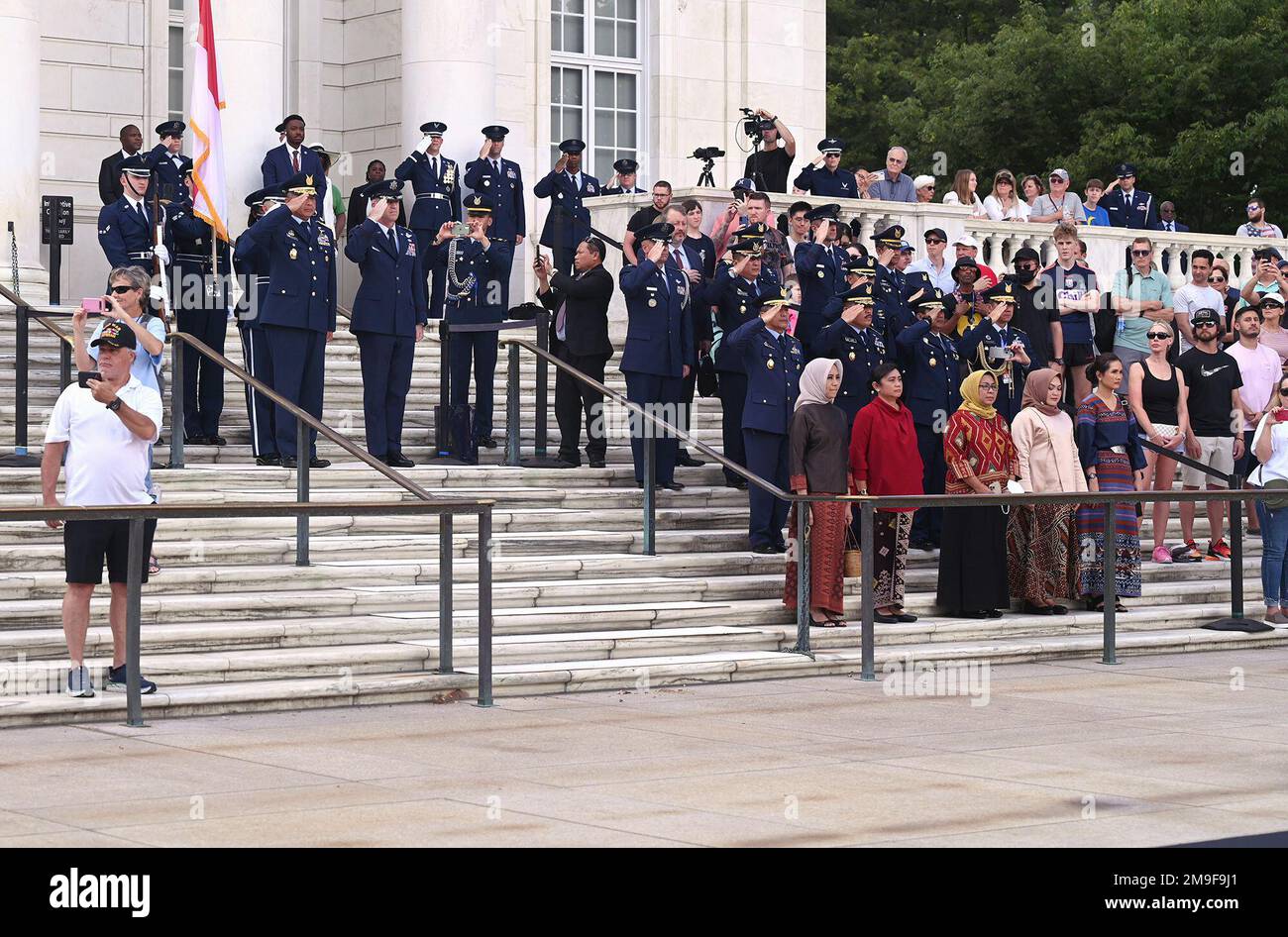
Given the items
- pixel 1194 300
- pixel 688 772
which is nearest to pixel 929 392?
pixel 1194 300

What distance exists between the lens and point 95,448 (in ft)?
36.5

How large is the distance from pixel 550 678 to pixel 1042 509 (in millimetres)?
4818

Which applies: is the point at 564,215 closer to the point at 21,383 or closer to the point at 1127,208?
the point at 21,383

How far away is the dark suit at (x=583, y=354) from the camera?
16.9m

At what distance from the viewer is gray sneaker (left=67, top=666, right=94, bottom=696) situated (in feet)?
36.2

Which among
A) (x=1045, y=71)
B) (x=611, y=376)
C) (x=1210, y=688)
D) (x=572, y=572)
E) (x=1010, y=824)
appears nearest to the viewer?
(x=1010, y=824)

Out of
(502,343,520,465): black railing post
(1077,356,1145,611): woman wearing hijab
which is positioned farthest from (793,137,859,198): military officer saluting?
(502,343,520,465): black railing post

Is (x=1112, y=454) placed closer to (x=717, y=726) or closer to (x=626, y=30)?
(x=717, y=726)

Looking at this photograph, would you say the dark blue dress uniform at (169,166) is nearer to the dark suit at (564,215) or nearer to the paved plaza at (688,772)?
the dark suit at (564,215)

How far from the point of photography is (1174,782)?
964 cm
